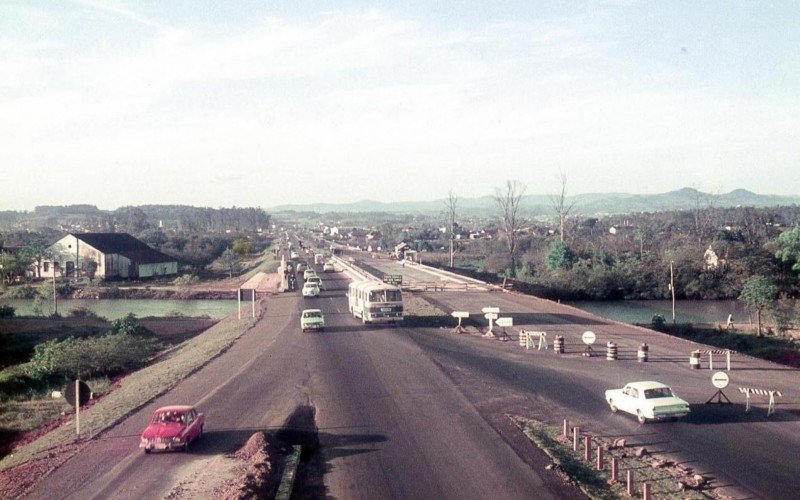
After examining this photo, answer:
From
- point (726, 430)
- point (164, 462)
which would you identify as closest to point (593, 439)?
point (726, 430)

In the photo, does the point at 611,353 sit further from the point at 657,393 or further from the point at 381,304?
the point at 381,304

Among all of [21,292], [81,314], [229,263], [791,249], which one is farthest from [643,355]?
[229,263]

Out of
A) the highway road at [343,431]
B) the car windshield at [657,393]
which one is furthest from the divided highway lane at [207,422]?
the car windshield at [657,393]

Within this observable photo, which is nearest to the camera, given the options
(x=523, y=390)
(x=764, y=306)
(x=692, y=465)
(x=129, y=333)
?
(x=692, y=465)

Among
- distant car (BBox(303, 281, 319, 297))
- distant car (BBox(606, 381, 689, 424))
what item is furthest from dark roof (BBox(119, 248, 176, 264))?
distant car (BBox(606, 381, 689, 424))

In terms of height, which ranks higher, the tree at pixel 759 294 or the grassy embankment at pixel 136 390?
the tree at pixel 759 294

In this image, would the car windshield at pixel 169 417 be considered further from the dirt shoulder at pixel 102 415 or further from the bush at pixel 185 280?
the bush at pixel 185 280

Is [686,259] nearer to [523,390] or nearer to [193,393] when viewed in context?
[523,390]

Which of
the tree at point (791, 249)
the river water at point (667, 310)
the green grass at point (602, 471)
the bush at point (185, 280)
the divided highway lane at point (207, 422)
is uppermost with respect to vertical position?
the tree at point (791, 249)
